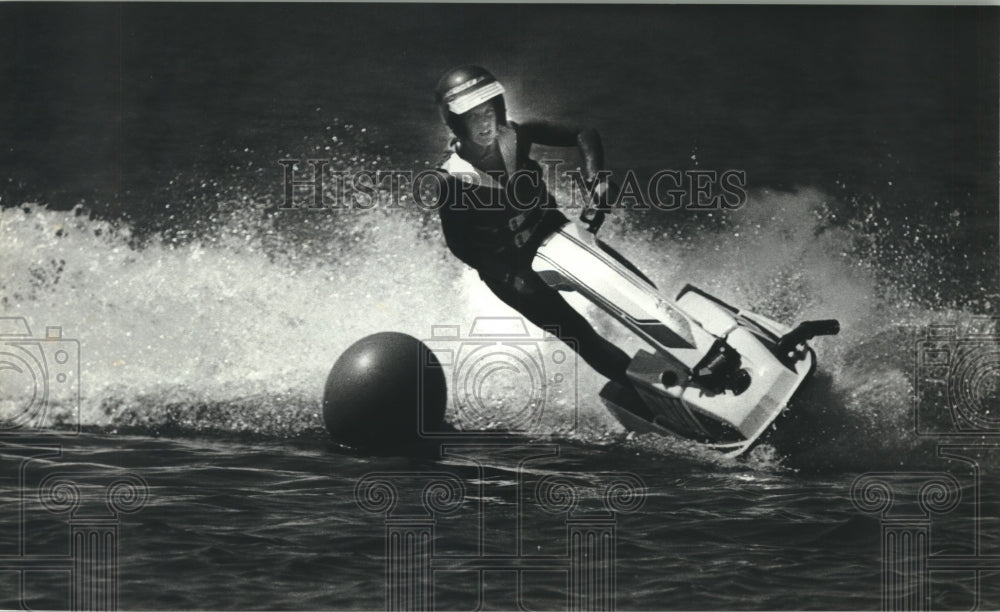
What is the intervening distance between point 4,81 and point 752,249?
11.4 ft

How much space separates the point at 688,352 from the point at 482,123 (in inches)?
54.0

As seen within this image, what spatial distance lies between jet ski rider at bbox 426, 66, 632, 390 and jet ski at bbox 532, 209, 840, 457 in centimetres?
9

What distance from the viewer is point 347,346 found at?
5.35 meters

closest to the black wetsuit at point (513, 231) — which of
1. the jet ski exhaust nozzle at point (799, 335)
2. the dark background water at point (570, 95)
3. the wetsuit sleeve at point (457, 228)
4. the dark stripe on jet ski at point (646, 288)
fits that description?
the wetsuit sleeve at point (457, 228)

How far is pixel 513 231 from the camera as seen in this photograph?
17.6 ft

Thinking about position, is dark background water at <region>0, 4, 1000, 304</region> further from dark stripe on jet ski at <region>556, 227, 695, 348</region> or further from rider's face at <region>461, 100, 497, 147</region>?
dark stripe on jet ski at <region>556, 227, 695, 348</region>

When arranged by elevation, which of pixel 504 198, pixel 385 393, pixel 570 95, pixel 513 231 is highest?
pixel 570 95

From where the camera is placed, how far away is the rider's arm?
5.40 metres

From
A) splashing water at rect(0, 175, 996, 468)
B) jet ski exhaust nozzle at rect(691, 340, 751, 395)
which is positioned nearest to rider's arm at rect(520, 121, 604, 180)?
splashing water at rect(0, 175, 996, 468)

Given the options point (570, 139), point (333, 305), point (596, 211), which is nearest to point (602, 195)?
point (596, 211)

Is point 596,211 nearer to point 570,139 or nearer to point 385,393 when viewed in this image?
point 570,139

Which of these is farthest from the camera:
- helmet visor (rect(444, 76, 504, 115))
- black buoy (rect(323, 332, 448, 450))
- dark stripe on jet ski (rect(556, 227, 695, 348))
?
helmet visor (rect(444, 76, 504, 115))

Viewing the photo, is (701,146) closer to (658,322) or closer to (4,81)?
(658,322)

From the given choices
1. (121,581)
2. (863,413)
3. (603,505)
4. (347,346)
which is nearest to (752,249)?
(863,413)
